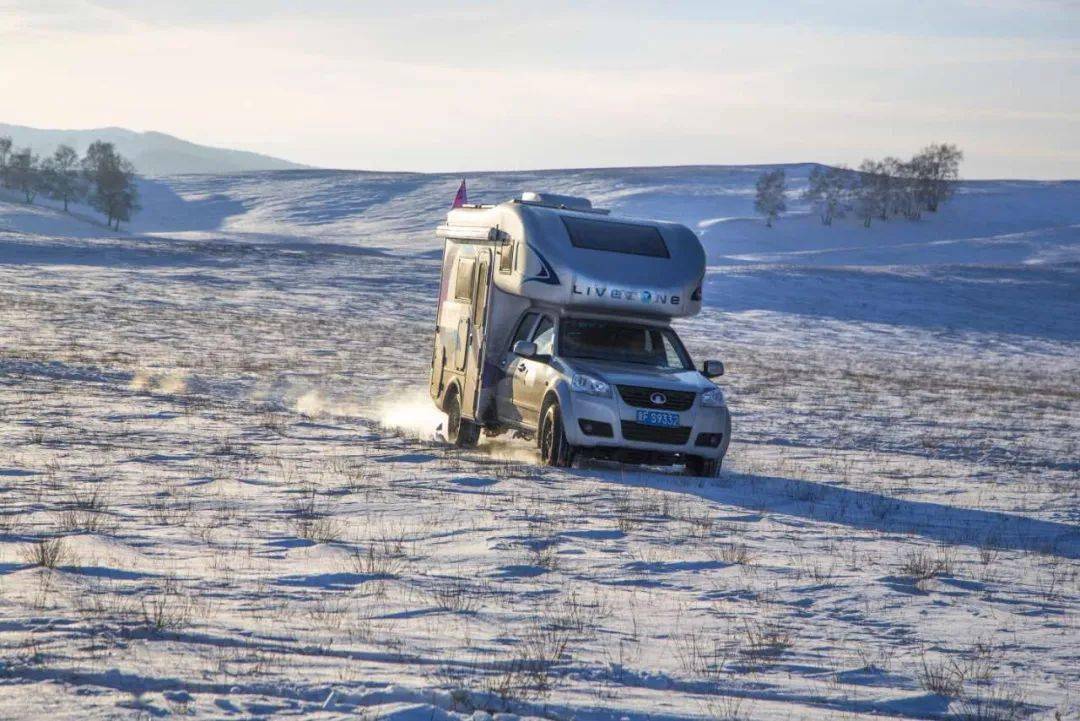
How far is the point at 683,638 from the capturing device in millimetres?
7992

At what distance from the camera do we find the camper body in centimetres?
1524

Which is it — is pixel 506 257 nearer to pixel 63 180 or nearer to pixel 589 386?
pixel 589 386

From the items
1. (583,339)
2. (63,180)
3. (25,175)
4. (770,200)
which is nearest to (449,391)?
(583,339)

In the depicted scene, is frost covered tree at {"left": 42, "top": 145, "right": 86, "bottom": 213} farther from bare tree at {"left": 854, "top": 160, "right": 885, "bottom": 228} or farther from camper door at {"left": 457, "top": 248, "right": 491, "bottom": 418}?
camper door at {"left": 457, "top": 248, "right": 491, "bottom": 418}

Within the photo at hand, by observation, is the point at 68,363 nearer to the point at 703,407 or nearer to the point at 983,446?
the point at 703,407

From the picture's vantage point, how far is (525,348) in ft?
52.4

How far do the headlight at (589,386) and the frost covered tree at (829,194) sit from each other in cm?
10979

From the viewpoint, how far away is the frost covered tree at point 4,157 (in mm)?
123938

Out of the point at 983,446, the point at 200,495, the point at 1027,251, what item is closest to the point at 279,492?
the point at 200,495

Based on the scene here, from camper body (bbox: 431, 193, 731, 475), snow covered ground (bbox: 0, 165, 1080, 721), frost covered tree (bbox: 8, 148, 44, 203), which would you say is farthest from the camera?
frost covered tree (bbox: 8, 148, 44, 203)

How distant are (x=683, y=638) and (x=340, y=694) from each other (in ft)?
8.11

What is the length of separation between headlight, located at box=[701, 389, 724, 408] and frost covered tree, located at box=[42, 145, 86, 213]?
114496 mm

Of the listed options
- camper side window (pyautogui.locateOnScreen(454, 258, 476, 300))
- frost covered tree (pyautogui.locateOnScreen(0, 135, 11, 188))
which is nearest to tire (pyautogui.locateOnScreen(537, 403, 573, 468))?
camper side window (pyautogui.locateOnScreen(454, 258, 476, 300))

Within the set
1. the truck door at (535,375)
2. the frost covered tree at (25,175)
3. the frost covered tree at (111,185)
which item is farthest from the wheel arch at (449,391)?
the frost covered tree at (25,175)
